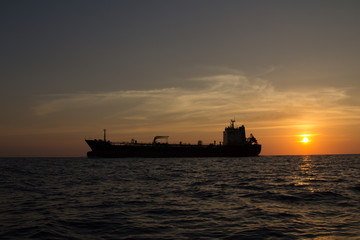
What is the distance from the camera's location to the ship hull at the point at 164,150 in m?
84.9

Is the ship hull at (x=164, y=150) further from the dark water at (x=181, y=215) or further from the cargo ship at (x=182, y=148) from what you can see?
the dark water at (x=181, y=215)

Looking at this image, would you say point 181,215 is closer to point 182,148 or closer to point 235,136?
point 182,148

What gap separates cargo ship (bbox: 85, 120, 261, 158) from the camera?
85.1m

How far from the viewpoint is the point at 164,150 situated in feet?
297

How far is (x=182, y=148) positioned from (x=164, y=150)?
19.2ft

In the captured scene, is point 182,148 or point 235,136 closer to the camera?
point 182,148

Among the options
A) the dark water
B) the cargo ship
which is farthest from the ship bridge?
the dark water

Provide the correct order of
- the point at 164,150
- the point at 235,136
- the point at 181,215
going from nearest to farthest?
the point at 181,215 < the point at 164,150 < the point at 235,136

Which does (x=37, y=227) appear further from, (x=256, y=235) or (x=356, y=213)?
(x=356, y=213)

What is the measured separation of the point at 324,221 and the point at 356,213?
7.37 feet

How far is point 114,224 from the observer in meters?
9.99

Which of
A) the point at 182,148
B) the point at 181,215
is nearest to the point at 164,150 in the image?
the point at 182,148

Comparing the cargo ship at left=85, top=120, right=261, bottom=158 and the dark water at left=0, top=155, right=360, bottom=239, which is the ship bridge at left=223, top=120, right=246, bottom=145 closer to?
the cargo ship at left=85, top=120, right=261, bottom=158

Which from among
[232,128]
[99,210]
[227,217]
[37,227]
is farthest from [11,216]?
[232,128]
